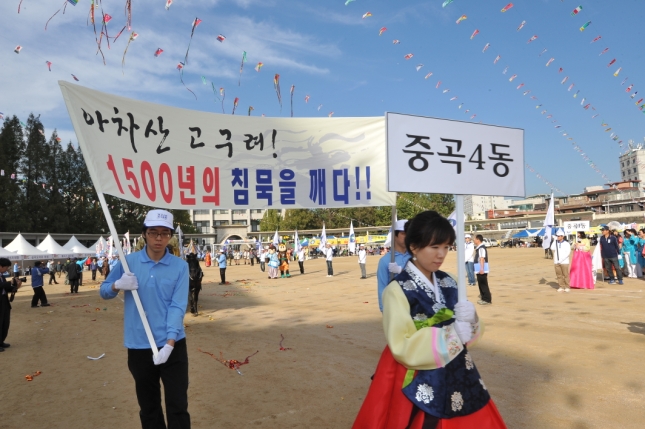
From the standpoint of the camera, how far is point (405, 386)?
2.15m

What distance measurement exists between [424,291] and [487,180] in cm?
102

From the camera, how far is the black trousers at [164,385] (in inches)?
120

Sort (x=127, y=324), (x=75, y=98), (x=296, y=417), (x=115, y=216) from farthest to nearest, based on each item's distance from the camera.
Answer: (x=115, y=216) < (x=296, y=417) < (x=75, y=98) < (x=127, y=324)

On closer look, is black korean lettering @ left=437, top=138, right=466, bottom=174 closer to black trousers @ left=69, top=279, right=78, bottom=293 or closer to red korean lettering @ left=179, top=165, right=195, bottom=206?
red korean lettering @ left=179, top=165, right=195, bottom=206

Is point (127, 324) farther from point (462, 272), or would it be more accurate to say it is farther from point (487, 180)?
point (487, 180)

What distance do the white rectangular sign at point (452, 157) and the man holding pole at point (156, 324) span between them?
1.71 meters

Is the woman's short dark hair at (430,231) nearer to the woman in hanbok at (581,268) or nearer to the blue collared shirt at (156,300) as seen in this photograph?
the blue collared shirt at (156,300)

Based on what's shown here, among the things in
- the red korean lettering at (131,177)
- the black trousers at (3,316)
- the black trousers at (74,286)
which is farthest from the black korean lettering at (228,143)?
the black trousers at (74,286)

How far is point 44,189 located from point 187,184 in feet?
186

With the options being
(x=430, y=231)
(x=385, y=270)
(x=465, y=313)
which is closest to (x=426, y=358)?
(x=465, y=313)

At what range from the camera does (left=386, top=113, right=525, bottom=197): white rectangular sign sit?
261 centimetres

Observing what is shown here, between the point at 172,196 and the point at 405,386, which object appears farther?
the point at 172,196

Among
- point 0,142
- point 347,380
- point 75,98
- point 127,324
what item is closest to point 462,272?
point 127,324

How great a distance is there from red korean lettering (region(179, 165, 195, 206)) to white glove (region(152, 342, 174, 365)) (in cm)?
124
